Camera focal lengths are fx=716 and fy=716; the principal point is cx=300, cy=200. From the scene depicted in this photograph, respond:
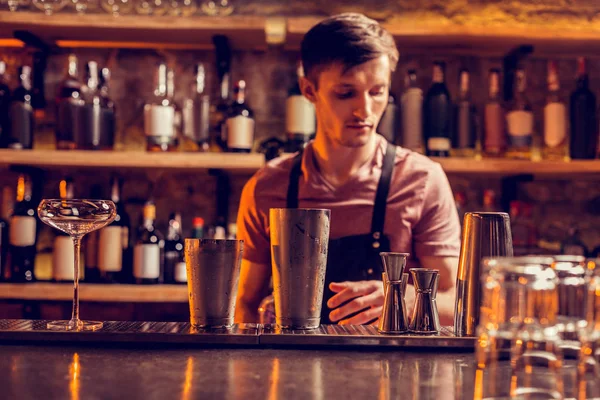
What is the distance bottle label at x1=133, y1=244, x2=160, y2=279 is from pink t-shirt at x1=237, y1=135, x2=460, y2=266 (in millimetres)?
732

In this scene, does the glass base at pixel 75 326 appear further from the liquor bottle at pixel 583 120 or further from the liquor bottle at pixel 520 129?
the liquor bottle at pixel 583 120

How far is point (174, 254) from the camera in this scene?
8.16 feet

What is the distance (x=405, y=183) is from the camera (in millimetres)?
1681

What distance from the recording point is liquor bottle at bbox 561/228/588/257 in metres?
2.56

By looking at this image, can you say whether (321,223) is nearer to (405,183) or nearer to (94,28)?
(405,183)

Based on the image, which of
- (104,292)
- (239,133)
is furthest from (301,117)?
(104,292)

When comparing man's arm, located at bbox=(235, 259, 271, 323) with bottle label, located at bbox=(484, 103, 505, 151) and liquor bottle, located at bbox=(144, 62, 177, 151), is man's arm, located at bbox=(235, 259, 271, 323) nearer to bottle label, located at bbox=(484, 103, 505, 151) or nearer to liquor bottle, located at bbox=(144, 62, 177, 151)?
liquor bottle, located at bbox=(144, 62, 177, 151)

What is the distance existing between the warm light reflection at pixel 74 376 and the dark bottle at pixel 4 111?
1854mm

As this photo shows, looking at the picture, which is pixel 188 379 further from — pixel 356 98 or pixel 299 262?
pixel 356 98

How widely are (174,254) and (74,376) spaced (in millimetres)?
1810

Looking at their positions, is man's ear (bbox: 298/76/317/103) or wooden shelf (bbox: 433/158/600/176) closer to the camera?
man's ear (bbox: 298/76/317/103)

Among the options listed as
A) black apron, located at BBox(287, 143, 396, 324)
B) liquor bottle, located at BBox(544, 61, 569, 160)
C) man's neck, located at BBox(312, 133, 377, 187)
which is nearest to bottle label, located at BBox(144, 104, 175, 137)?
man's neck, located at BBox(312, 133, 377, 187)

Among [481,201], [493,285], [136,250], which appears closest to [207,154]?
[136,250]

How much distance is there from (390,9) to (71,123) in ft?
4.13
